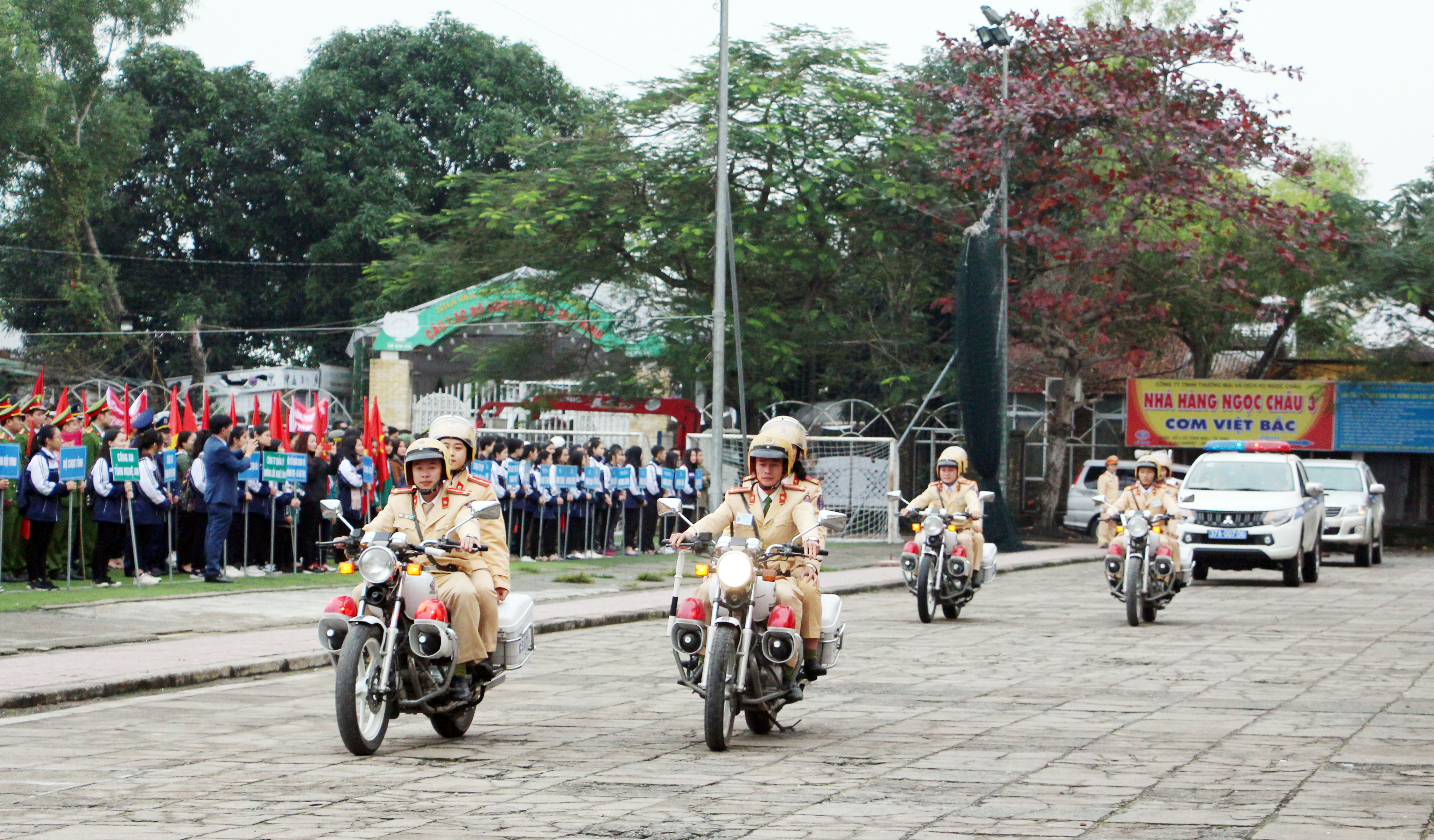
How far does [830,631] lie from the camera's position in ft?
30.7

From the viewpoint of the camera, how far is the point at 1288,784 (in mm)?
7355

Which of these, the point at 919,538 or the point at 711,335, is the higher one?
the point at 711,335

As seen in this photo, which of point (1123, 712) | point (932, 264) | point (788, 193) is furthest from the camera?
point (932, 264)

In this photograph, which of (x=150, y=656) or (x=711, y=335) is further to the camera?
(x=711, y=335)

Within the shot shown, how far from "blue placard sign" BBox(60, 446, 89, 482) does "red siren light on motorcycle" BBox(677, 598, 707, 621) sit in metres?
9.37

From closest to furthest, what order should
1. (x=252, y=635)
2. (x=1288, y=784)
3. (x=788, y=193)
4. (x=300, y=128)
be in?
1. (x=1288, y=784)
2. (x=252, y=635)
3. (x=788, y=193)
4. (x=300, y=128)

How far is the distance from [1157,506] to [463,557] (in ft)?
33.2

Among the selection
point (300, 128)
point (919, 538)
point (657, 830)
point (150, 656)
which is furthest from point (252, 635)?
point (300, 128)

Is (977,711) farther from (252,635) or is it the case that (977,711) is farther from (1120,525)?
(1120,525)

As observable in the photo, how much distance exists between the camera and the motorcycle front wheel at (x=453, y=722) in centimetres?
864

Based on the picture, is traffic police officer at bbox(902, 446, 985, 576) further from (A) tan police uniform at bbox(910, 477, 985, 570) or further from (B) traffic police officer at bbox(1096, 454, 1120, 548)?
(B) traffic police officer at bbox(1096, 454, 1120, 548)

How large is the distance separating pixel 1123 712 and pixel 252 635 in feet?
23.7

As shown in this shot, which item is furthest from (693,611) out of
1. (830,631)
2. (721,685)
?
(830,631)

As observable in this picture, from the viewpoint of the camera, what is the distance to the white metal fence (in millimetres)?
31141
